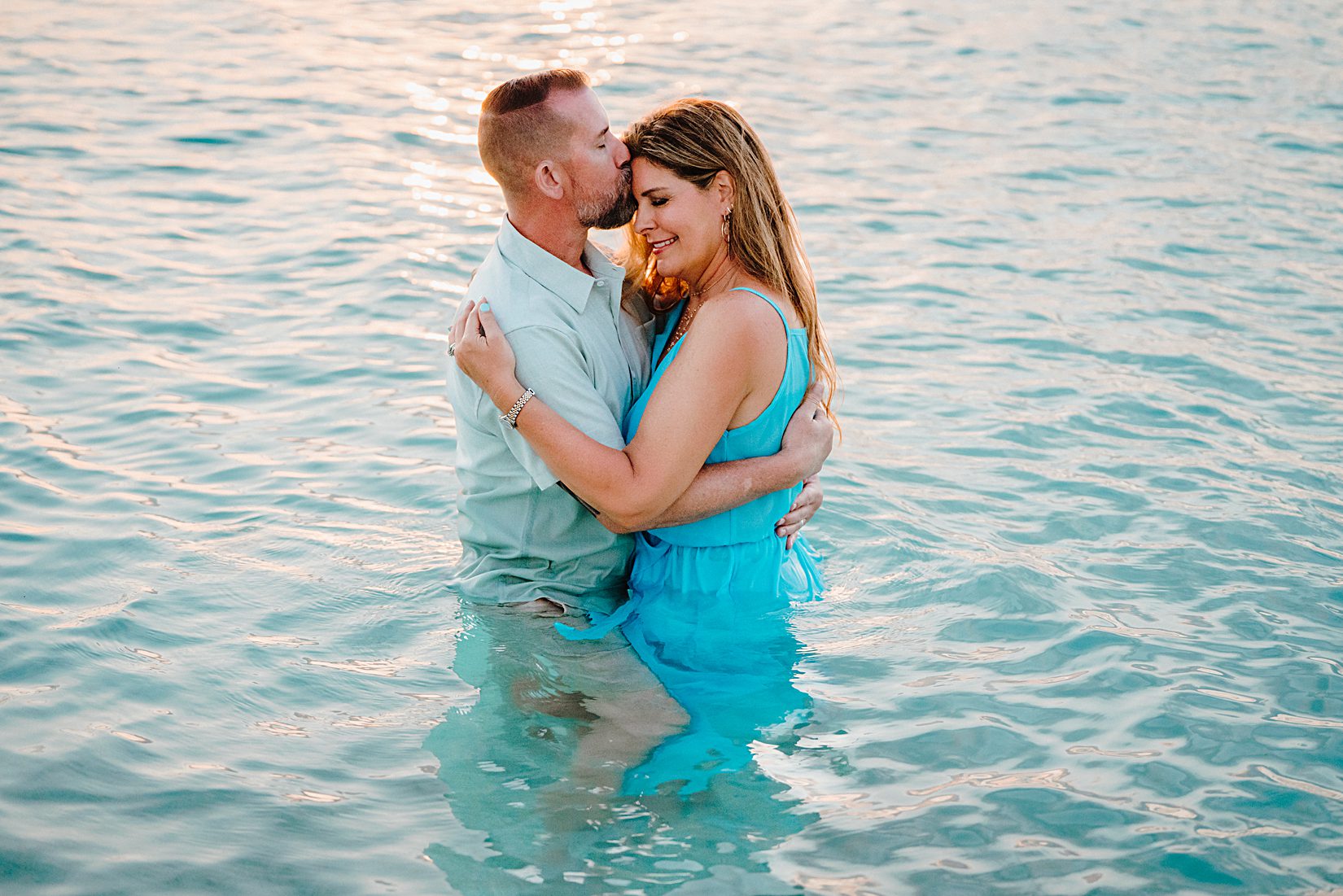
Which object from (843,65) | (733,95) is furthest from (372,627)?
(843,65)

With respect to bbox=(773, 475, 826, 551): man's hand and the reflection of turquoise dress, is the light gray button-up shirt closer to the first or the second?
the reflection of turquoise dress

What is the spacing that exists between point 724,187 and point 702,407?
80 cm

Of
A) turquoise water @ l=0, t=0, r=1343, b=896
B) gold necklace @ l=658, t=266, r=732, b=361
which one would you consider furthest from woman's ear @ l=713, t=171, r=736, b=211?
turquoise water @ l=0, t=0, r=1343, b=896

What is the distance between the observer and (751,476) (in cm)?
461

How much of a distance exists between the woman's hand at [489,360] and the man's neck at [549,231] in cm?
45

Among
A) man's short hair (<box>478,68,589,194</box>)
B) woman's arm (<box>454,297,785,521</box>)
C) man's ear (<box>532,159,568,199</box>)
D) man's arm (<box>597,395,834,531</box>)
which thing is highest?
man's short hair (<box>478,68,589,194</box>)

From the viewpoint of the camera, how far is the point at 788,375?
4.69 metres

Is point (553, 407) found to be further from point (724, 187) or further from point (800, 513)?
point (800, 513)

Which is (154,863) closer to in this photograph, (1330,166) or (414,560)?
(414,560)

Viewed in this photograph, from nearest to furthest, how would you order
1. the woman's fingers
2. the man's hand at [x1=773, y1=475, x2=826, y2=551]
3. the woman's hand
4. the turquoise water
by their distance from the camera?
the turquoise water → the woman's hand → the woman's fingers → the man's hand at [x1=773, y1=475, x2=826, y2=551]

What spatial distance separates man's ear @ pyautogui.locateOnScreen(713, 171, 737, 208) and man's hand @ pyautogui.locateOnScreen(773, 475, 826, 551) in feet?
3.50

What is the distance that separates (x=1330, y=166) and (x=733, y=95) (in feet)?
17.5

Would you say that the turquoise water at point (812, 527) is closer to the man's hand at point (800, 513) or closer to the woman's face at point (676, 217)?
the man's hand at point (800, 513)

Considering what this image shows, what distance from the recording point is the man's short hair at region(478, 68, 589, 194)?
15.0 ft
